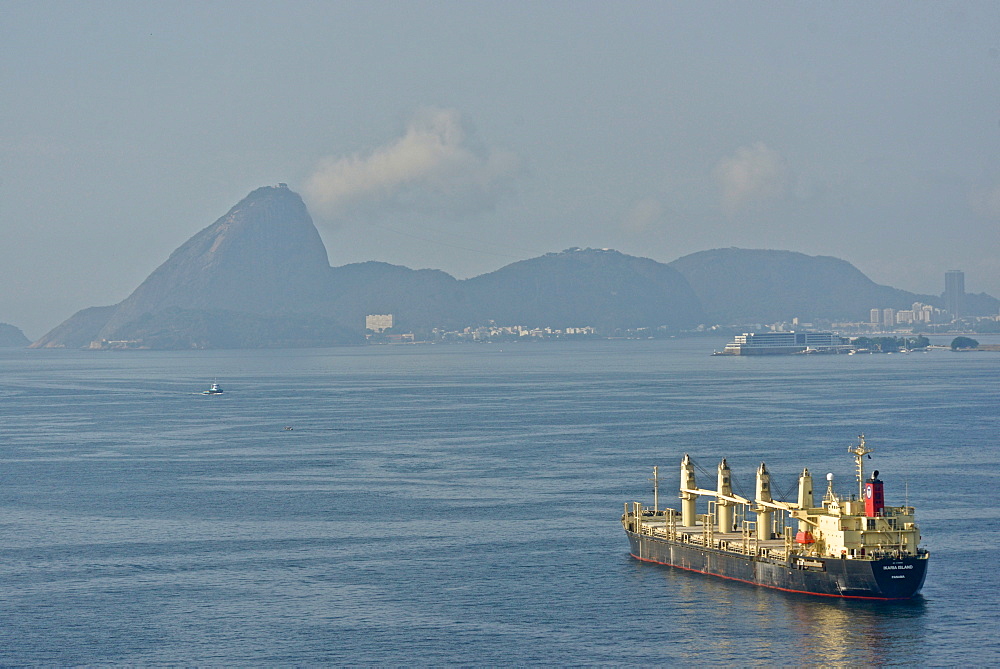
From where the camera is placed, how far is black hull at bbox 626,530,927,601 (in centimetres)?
6144

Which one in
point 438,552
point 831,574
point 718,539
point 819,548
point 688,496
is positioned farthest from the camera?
point 688,496

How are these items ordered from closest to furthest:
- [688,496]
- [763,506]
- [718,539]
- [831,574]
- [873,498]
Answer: [873,498] → [831,574] → [763,506] → [718,539] → [688,496]

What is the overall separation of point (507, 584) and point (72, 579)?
23.6m

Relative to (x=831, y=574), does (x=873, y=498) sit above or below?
above

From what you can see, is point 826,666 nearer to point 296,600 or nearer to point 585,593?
point 585,593

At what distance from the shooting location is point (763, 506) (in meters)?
69.2

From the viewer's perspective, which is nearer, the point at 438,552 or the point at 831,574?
the point at 831,574

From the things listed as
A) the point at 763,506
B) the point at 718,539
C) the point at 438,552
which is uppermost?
the point at 763,506

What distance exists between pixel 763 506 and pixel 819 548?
580 centimetres

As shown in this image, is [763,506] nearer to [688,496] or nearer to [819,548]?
[819,548]

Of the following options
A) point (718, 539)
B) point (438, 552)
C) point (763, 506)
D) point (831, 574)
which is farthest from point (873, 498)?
point (438, 552)

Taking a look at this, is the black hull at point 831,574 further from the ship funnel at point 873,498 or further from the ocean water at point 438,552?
the ship funnel at point 873,498

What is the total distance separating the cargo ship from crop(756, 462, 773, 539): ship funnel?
2.1 inches

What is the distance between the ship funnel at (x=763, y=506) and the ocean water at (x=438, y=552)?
13.1 ft
